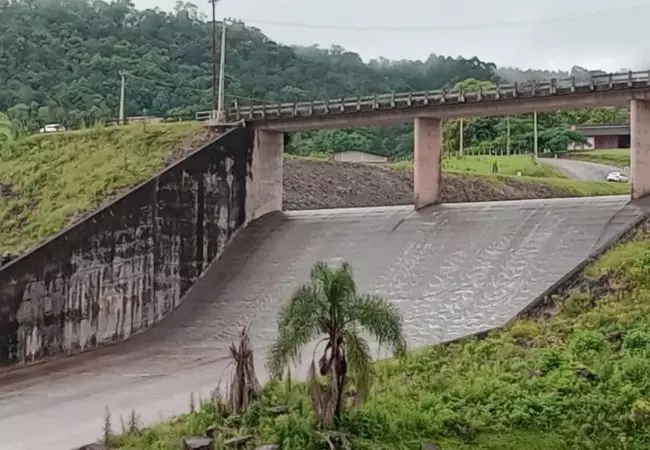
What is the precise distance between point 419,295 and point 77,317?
8818 mm

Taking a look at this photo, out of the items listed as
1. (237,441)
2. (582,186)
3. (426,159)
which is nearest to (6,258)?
(237,441)

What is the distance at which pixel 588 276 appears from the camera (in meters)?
22.2

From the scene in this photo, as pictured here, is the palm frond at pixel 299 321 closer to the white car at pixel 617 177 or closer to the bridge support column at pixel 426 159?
the bridge support column at pixel 426 159

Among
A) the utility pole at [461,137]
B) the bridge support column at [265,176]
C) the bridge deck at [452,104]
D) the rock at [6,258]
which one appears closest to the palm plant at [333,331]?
the rock at [6,258]

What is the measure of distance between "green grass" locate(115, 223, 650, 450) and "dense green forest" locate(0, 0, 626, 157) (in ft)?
87.2

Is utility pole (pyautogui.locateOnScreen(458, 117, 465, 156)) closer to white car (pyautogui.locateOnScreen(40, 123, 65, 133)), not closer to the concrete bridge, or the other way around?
white car (pyautogui.locateOnScreen(40, 123, 65, 133))

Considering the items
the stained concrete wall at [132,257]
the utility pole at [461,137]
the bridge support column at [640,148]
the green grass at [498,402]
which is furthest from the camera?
the utility pole at [461,137]

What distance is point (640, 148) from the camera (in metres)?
26.1

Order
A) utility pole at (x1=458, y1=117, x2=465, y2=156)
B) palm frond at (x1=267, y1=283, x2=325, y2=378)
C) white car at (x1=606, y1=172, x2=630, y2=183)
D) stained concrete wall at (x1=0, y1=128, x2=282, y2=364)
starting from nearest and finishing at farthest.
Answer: palm frond at (x1=267, y1=283, x2=325, y2=378), stained concrete wall at (x1=0, y1=128, x2=282, y2=364), white car at (x1=606, y1=172, x2=630, y2=183), utility pole at (x1=458, y1=117, x2=465, y2=156)

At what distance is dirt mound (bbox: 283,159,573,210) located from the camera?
127 ft

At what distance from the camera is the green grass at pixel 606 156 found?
54.5m

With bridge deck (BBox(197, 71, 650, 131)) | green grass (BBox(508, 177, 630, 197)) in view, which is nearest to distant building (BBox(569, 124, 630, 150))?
green grass (BBox(508, 177, 630, 197))

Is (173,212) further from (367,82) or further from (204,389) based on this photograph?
(367,82)

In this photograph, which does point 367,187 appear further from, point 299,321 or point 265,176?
point 299,321
